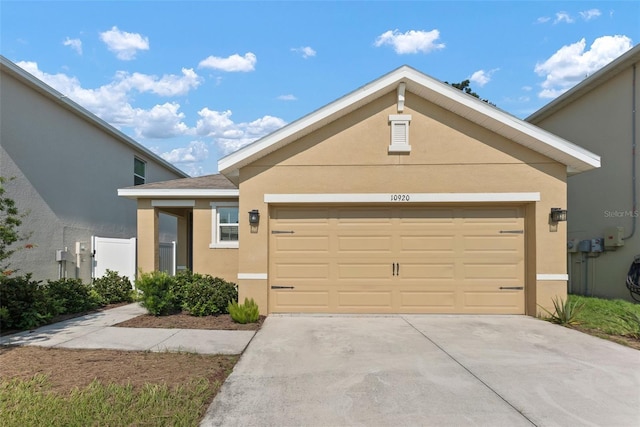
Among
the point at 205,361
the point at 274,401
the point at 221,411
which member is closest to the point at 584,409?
the point at 274,401

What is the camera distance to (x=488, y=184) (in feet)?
26.6

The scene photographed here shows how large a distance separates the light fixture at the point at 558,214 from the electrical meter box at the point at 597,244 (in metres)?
4.22

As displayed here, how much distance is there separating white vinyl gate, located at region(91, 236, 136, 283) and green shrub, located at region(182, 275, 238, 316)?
3928mm

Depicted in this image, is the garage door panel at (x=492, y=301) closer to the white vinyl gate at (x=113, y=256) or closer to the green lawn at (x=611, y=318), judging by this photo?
the green lawn at (x=611, y=318)

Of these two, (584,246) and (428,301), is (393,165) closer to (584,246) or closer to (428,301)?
(428,301)

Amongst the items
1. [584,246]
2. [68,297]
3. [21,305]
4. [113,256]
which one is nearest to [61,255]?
[113,256]

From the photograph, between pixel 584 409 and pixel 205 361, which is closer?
pixel 584 409

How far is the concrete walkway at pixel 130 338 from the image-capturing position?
5.75m

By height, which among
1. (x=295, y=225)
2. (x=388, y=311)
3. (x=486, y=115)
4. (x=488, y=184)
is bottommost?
(x=388, y=311)

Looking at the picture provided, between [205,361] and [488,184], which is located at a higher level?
[488,184]

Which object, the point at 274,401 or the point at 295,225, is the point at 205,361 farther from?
the point at 295,225

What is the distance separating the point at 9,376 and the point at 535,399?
19.8 feet

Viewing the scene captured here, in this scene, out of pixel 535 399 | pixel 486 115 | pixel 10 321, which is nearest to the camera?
pixel 535 399

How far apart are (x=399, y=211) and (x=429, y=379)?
4387 mm
